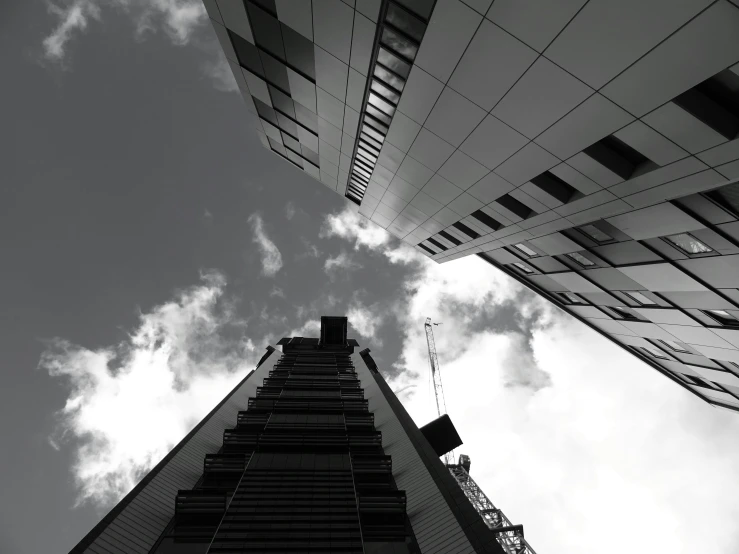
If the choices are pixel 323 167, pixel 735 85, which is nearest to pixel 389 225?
pixel 323 167

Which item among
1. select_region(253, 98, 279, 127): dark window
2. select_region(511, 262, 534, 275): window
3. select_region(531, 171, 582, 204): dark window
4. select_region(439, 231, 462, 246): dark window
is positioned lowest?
select_region(531, 171, 582, 204): dark window

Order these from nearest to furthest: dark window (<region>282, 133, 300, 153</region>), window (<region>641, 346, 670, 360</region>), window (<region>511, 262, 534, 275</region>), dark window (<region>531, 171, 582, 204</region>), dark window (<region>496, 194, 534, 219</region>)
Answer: dark window (<region>531, 171, 582, 204</region>), dark window (<region>496, 194, 534, 219</region>), dark window (<region>282, 133, 300, 153</region>), window (<region>511, 262, 534, 275</region>), window (<region>641, 346, 670, 360</region>)

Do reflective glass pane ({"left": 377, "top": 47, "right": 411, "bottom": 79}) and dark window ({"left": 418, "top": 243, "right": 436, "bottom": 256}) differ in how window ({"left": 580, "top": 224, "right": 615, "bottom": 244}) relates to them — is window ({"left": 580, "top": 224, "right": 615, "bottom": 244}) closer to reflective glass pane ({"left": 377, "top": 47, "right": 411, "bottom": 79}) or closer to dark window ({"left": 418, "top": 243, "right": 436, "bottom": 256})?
reflective glass pane ({"left": 377, "top": 47, "right": 411, "bottom": 79})

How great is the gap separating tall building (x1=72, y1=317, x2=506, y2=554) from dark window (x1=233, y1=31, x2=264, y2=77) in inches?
667

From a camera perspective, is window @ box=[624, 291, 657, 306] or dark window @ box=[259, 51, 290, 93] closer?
dark window @ box=[259, 51, 290, 93]

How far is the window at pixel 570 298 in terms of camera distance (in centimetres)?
2170

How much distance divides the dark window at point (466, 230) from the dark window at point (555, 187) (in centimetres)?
756

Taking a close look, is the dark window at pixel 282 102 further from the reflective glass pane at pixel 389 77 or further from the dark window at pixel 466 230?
the dark window at pixel 466 230

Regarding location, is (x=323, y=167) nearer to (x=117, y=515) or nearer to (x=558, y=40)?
(x=558, y=40)

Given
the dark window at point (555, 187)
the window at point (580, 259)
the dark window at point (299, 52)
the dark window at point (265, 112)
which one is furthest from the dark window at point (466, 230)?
the dark window at point (265, 112)

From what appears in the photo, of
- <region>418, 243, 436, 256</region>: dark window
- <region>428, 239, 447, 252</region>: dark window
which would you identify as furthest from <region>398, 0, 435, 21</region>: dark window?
<region>418, 243, 436, 256</region>: dark window

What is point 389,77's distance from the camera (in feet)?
37.9

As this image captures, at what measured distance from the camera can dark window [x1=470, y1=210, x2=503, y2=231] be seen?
57.3 feet

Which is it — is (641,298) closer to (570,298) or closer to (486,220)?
(570,298)
